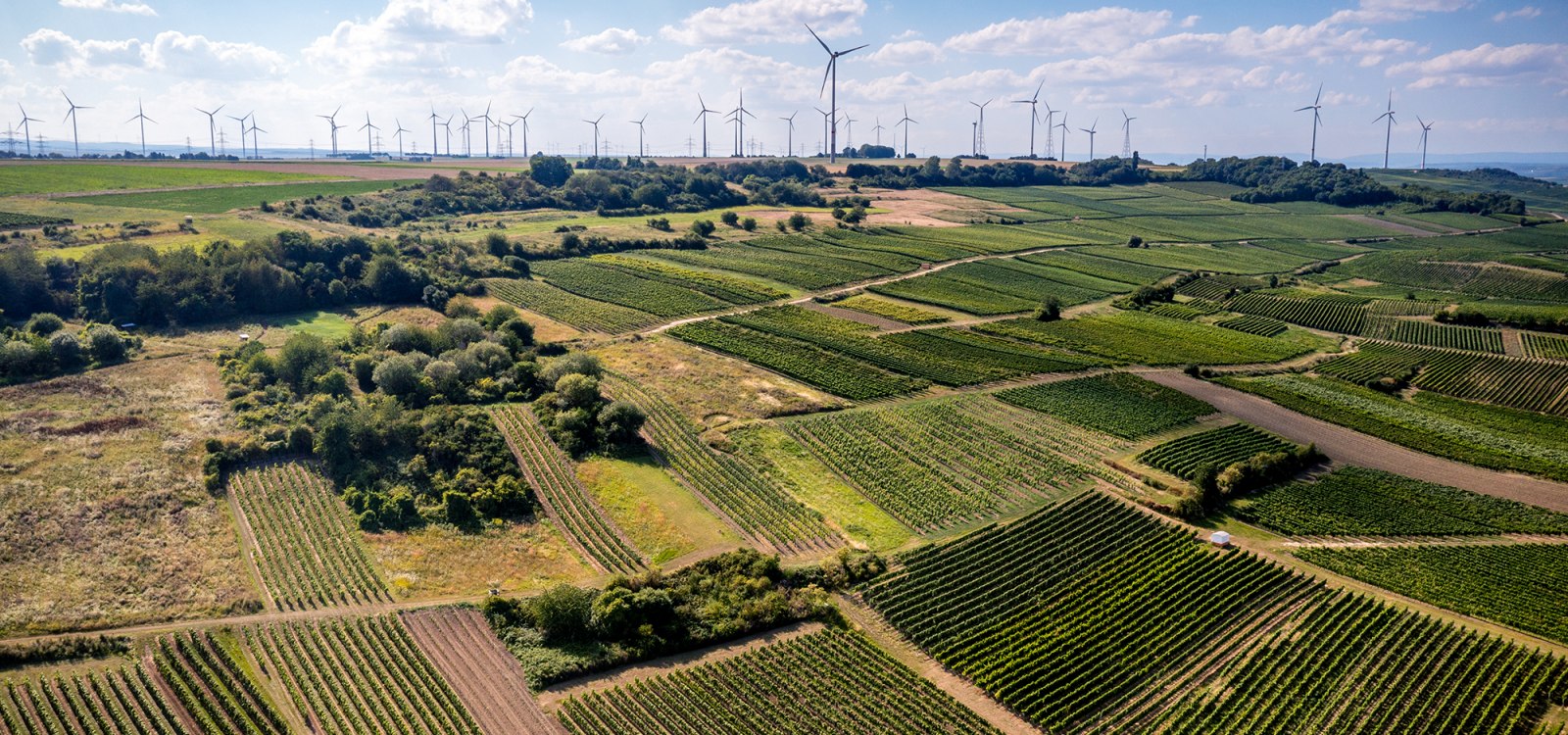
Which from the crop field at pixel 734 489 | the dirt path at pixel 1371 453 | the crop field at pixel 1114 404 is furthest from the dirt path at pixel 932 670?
the dirt path at pixel 1371 453

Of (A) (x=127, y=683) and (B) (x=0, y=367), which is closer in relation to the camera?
(A) (x=127, y=683)

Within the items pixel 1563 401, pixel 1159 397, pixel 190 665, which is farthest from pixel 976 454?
pixel 1563 401

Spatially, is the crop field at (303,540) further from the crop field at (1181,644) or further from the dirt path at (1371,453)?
the dirt path at (1371,453)

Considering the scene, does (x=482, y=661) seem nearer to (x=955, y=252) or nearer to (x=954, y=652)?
(x=954, y=652)

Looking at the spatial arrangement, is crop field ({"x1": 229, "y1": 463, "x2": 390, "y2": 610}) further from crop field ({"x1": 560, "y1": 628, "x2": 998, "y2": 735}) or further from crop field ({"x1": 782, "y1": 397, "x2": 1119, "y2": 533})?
crop field ({"x1": 782, "y1": 397, "x2": 1119, "y2": 533})

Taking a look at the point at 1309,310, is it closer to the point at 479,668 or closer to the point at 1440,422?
the point at 1440,422

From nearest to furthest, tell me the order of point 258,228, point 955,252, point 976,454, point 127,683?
point 127,683 → point 976,454 → point 258,228 → point 955,252

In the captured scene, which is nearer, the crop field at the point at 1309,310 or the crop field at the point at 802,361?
the crop field at the point at 802,361
